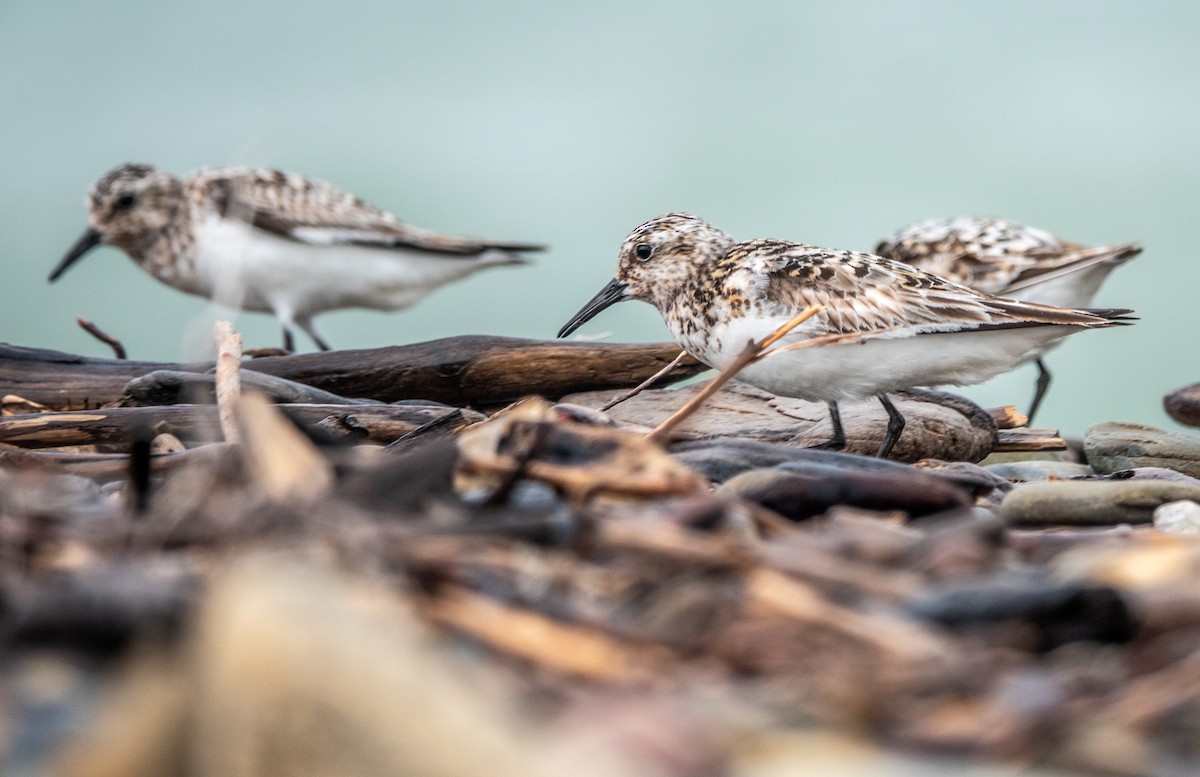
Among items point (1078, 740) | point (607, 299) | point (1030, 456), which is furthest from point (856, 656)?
point (607, 299)

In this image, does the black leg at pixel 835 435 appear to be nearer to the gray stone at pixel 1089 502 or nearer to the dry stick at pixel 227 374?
the gray stone at pixel 1089 502

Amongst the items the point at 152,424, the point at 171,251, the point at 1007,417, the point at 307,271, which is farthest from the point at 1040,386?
the point at 152,424

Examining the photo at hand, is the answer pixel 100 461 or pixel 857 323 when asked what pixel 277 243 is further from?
pixel 100 461

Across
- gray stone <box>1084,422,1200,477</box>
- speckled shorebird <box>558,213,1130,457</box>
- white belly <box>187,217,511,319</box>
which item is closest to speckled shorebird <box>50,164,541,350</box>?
white belly <box>187,217,511,319</box>

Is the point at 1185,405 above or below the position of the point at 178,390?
below

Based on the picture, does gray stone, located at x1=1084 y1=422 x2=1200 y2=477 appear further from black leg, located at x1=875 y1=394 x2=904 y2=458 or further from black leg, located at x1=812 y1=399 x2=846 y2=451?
black leg, located at x1=812 y1=399 x2=846 y2=451
